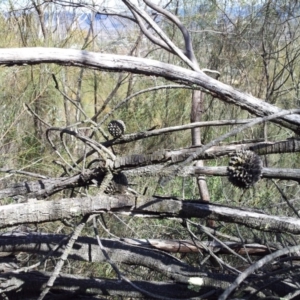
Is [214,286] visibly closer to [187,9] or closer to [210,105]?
[210,105]

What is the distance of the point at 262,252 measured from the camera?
1790 mm

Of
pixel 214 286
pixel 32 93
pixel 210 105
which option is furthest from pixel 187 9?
pixel 214 286

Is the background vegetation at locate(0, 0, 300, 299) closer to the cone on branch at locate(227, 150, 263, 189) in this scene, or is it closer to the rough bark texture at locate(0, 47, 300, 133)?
the rough bark texture at locate(0, 47, 300, 133)

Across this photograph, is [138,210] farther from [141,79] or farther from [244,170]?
[141,79]

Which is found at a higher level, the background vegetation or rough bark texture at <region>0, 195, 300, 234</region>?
the background vegetation

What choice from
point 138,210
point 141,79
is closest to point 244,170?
point 138,210

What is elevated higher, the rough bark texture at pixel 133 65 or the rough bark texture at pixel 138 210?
the rough bark texture at pixel 133 65

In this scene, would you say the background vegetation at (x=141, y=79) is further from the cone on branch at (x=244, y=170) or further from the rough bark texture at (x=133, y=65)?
the cone on branch at (x=244, y=170)

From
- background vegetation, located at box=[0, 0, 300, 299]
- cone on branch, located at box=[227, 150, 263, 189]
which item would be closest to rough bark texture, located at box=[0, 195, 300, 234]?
cone on branch, located at box=[227, 150, 263, 189]

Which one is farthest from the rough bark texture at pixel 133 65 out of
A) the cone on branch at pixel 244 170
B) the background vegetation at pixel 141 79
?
the background vegetation at pixel 141 79

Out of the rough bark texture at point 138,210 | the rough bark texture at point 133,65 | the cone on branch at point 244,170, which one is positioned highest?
the rough bark texture at point 133,65

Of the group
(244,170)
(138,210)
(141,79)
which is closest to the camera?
(244,170)

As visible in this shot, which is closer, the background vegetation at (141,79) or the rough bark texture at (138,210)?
the rough bark texture at (138,210)

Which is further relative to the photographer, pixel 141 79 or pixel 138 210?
pixel 141 79
